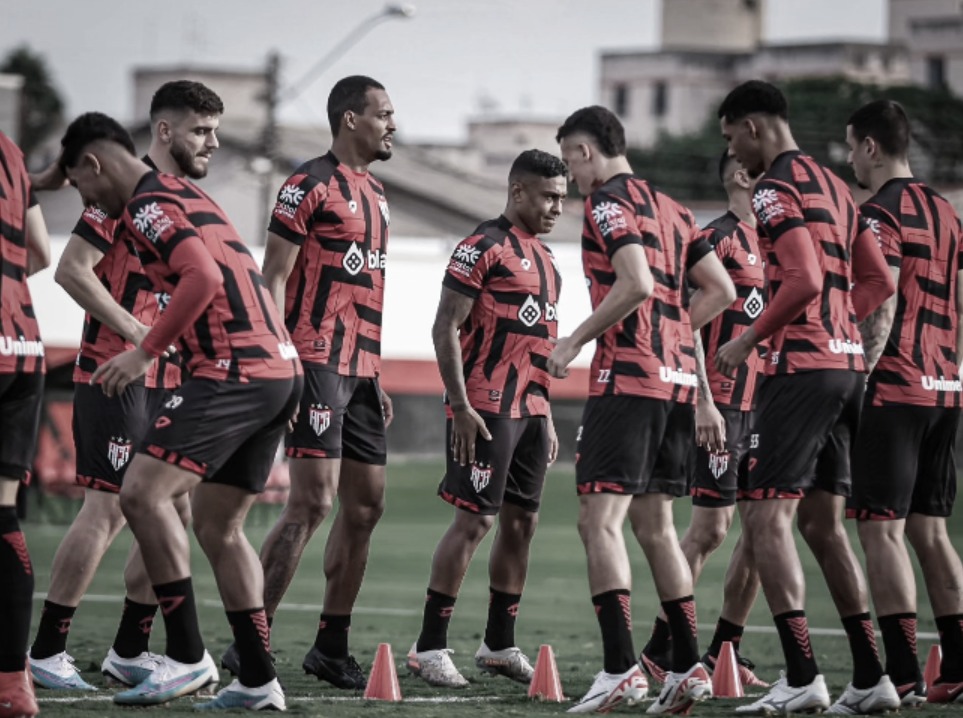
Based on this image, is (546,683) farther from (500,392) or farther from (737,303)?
(737,303)

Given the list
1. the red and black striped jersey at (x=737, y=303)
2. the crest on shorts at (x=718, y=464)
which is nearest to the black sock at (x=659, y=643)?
the crest on shorts at (x=718, y=464)

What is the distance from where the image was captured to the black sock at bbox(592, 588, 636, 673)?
8.36m

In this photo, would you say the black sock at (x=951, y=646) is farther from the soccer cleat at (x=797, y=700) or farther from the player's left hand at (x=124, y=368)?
the player's left hand at (x=124, y=368)

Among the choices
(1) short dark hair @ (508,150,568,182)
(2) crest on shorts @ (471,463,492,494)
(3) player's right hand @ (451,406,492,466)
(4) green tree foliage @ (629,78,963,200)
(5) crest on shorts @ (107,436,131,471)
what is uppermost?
(4) green tree foliage @ (629,78,963,200)

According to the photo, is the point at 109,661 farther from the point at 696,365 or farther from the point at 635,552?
the point at 635,552

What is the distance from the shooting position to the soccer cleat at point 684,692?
813 centimetres

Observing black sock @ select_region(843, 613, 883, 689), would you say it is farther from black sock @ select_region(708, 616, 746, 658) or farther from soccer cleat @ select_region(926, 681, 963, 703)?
black sock @ select_region(708, 616, 746, 658)

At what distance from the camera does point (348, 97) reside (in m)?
9.79

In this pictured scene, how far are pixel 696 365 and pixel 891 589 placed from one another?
1435mm

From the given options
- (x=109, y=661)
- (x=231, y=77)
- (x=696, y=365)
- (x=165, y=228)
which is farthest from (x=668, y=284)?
(x=231, y=77)

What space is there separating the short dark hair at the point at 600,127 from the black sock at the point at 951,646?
287 cm

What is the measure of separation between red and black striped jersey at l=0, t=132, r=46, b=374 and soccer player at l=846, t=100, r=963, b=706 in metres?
3.96

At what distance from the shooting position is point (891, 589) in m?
8.87

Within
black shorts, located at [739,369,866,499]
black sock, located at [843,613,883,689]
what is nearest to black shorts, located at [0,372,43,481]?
black shorts, located at [739,369,866,499]
